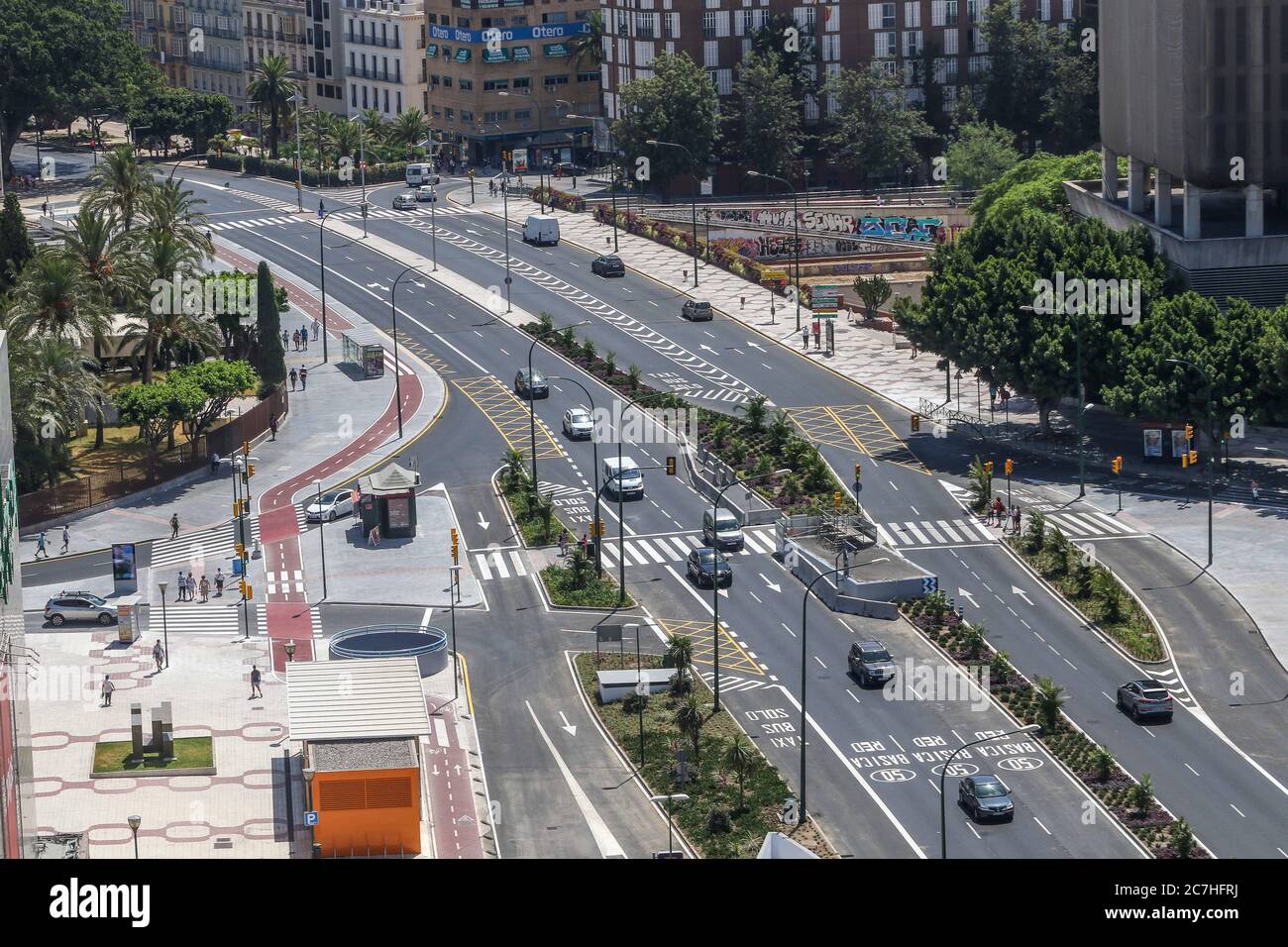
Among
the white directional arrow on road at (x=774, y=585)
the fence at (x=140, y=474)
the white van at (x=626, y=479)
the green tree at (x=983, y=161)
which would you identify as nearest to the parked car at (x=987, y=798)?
the white directional arrow on road at (x=774, y=585)

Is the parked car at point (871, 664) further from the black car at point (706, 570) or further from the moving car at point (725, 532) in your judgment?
the moving car at point (725, 532)

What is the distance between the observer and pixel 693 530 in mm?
116312

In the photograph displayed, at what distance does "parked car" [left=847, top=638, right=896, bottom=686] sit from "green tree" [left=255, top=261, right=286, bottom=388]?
60.3m

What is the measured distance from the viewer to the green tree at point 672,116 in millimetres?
194000

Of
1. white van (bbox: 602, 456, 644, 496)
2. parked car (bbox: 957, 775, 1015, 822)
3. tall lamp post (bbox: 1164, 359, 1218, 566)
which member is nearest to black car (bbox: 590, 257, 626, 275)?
white van (bbox: 602, 456, 644, 496)

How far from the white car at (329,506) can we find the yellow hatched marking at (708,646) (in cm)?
2641

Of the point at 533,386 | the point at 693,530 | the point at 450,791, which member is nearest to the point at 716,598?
the point at 450,791

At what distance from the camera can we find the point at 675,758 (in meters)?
84.0

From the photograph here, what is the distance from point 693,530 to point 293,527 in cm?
2406

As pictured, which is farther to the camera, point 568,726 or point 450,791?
point 568,726

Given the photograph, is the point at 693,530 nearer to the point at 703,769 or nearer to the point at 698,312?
the point at 703,769

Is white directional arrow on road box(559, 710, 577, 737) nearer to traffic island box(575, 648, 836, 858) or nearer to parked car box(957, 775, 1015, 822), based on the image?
traffic island box(575, 648, 836, 858)

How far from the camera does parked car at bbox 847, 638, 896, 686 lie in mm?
92375
